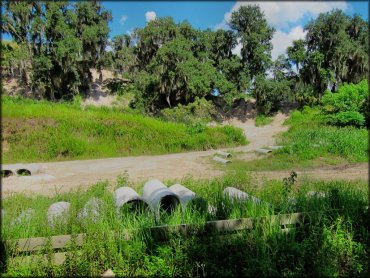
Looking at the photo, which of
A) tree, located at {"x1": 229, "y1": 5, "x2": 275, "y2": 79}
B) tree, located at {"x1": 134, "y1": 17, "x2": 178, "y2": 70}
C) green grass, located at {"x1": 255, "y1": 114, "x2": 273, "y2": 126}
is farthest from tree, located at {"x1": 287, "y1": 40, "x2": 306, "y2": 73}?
tree, located at {"x1": 134, "y1": 17, "x2": 178, "y2": 70}

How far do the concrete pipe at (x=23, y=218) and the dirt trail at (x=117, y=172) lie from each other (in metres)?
1.46

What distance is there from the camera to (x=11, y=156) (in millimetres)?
4480

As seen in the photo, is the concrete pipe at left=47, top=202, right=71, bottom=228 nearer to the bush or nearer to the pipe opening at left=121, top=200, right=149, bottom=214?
the pipe opening at left=121, top=200, right=149, bottom=214

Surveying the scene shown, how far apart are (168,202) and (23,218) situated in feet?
6.68

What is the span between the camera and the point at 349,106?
62.6 ft

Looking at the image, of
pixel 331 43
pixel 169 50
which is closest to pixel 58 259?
pixel 169 50

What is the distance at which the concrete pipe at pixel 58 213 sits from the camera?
3945 millimetres

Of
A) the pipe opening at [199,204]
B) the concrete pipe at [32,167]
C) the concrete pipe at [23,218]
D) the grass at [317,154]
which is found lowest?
the grass at [317,154]

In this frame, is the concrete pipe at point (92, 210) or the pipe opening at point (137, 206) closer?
the concrete pipe at point (92, 210)

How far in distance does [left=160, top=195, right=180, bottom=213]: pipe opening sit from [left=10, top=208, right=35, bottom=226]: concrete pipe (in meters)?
1.74

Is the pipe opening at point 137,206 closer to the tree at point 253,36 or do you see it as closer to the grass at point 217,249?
the grass at point 217,249

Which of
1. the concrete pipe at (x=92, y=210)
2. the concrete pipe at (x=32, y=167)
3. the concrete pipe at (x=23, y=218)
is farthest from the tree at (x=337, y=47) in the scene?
the concrete pipe at (x=23, y=218)

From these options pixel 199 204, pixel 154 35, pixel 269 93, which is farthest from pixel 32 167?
pixel 154 35

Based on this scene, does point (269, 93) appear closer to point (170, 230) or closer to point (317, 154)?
point (317, 154)
